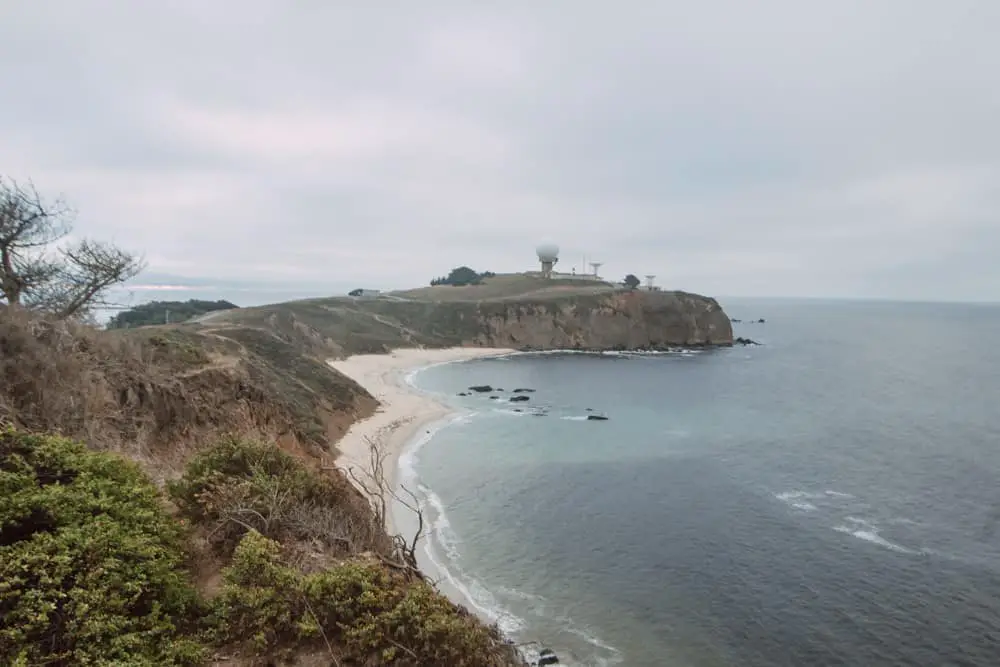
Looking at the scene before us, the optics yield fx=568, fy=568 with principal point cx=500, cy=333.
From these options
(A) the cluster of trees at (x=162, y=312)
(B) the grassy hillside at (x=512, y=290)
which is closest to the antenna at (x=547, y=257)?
(B) the grassy hillside at (x=512, y=290)

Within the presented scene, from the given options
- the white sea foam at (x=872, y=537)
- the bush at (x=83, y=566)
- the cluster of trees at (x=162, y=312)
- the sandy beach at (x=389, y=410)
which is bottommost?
the white sea foam at (x=872, y=537)

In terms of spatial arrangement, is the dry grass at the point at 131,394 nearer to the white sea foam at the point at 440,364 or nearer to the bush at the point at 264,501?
the bush at the point at 264,501

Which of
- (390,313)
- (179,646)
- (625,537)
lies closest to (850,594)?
(625,537)

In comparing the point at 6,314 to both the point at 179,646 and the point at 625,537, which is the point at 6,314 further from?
the point at 625,537

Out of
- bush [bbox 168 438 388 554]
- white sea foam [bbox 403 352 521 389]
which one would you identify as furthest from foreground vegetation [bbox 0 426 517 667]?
white sea foam [bbox 403 352 521 389]

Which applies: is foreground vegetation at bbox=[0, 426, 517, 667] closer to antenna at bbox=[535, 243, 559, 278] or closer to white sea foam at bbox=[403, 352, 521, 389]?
white sea foam at bbox=[403, 352, 521, 389]

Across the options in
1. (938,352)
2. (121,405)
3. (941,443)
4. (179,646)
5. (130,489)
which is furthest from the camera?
(938,352)

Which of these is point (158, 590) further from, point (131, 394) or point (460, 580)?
point (460, 580)
